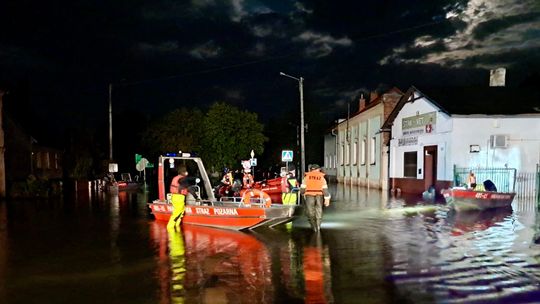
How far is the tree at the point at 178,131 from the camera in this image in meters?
55.0

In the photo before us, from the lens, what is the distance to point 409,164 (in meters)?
31.7

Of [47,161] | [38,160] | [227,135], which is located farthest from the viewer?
[227,135]

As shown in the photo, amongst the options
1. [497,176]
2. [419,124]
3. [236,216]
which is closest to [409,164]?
[419,124]

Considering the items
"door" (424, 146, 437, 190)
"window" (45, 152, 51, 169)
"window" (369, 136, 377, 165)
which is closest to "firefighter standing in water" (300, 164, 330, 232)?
"door" (424, 146, 437, 190)

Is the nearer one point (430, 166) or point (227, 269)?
point (227, 269)

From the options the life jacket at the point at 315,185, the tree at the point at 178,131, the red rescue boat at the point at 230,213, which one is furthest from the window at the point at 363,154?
the life jacket at the point at 315,185

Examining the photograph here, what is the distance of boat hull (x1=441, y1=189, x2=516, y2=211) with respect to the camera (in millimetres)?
19328

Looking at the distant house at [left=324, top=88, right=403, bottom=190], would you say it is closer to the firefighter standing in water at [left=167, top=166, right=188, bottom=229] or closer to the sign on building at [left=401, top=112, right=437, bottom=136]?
the sign on building at [left=401, top=112, right=437, bottom=136]

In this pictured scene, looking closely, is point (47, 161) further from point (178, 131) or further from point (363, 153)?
point (363, 153)

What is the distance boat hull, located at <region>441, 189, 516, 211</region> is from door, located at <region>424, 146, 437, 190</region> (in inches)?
351

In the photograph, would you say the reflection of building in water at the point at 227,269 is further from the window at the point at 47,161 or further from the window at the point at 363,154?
the window at the point at 47,161

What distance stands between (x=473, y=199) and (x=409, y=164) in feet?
40.9

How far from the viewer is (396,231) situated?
562 inches

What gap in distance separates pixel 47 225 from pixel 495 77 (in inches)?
1173
